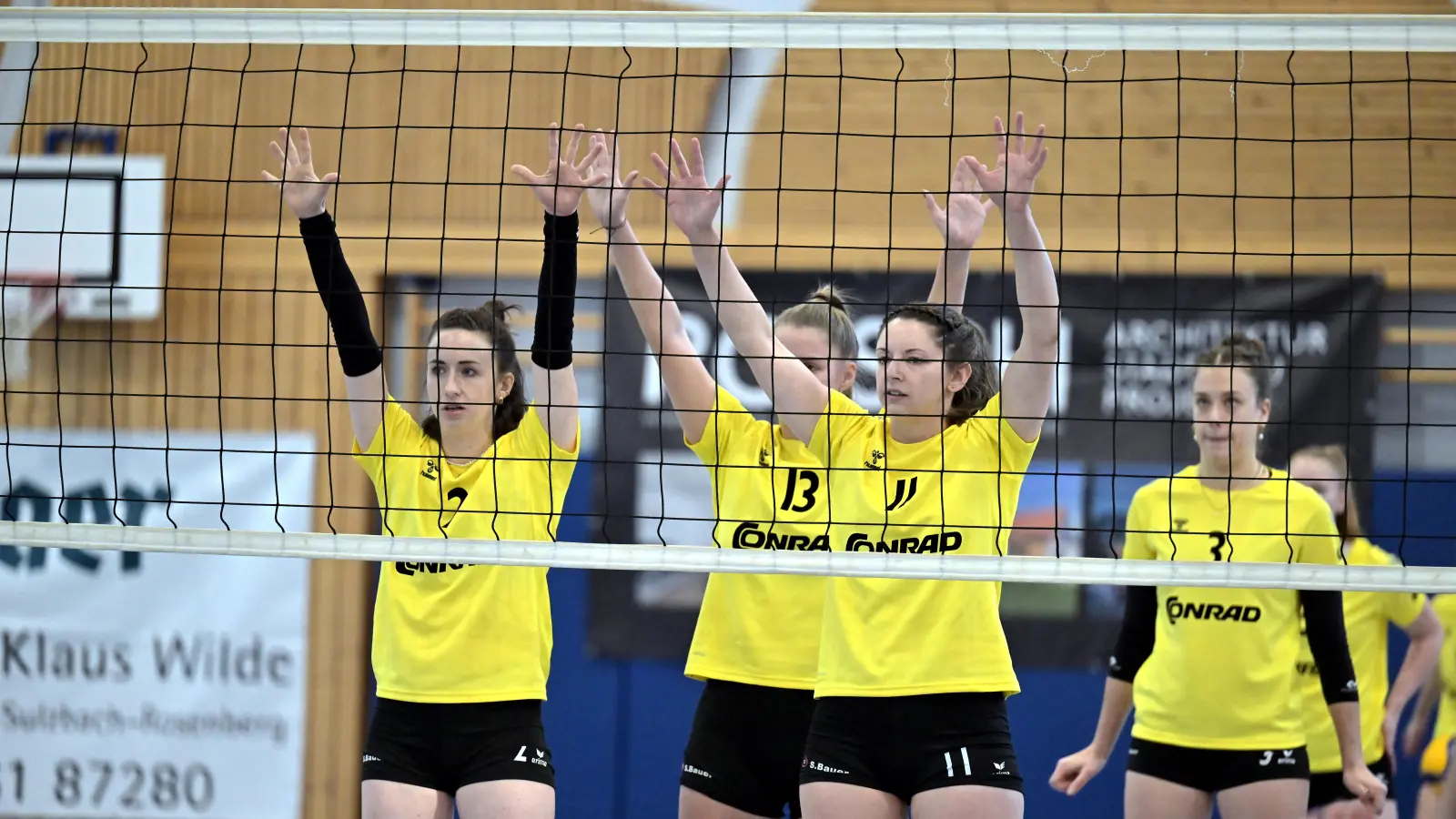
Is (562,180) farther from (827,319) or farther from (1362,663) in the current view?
(1362,663)

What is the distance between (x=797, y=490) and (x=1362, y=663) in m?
2.58

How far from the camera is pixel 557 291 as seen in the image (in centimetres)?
328

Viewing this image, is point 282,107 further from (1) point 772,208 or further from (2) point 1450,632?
(2) point 1450,632

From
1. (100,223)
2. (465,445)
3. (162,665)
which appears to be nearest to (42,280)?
(100,223)

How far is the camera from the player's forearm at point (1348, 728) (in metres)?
4.03

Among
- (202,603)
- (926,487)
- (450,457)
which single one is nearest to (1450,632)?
(926,487)

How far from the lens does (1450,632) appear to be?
536cm

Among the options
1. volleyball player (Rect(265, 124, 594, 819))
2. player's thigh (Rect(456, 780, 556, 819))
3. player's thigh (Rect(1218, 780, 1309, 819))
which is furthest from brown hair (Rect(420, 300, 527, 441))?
player's thigh (Rect(1218, 780, 1309, 819))

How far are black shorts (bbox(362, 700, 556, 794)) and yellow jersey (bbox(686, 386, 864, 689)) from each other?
0.50 meters

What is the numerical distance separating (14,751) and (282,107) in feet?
10.6

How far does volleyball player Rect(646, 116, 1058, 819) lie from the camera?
304 cm

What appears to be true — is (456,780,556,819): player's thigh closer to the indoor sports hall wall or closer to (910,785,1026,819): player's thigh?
(910,785,1026,819): player's thigh

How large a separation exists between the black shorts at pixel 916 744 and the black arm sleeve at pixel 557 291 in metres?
1.07

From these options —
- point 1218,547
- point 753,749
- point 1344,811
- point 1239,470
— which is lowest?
point 1344,811
